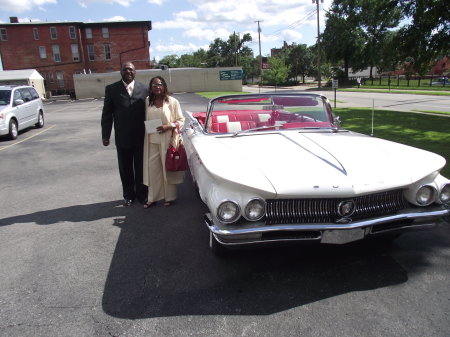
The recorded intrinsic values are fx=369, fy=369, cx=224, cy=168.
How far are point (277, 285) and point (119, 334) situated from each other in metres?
1.27

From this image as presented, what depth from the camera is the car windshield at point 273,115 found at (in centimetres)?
441

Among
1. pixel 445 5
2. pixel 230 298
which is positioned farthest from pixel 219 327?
pixel 445 5

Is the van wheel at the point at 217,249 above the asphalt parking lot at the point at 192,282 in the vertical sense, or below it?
above

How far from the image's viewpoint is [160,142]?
4848mm

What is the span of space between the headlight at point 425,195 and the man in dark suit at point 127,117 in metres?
3.43

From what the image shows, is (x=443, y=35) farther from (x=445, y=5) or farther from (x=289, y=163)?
(x=289, y=163)

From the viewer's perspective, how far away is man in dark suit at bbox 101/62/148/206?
479 cm

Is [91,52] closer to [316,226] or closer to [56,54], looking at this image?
[56,54]

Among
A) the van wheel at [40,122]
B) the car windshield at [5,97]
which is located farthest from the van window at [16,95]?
the van wheel at [40,122]

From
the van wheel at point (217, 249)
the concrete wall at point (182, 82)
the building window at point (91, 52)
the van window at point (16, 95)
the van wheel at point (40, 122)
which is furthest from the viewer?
the building window at point (91, 52)

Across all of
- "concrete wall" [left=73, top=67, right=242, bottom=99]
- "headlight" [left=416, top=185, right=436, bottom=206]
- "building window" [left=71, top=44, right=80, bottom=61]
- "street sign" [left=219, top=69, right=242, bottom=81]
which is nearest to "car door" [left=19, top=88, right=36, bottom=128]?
"headlight" [left=416, top=185, right=436, bottom=206]

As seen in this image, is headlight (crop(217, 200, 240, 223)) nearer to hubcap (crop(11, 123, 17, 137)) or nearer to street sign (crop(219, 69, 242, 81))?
hubcap (crop(11, 123, 17, 137))

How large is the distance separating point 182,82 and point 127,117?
41576 millimetres

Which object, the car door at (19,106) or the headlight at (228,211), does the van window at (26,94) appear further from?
the headlight at (228,211)
